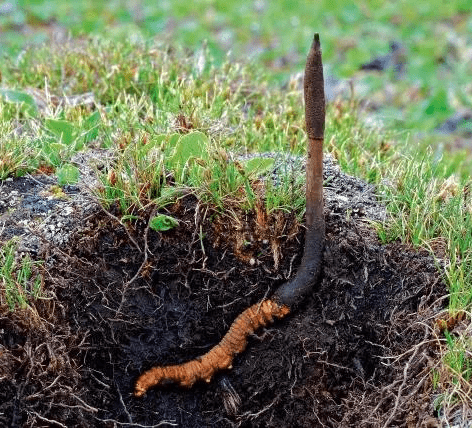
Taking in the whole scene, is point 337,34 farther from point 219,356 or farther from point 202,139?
point 219,356

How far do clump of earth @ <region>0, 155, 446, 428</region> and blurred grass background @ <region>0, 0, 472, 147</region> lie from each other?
139 inches

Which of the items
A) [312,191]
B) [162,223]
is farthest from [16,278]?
[312,191]

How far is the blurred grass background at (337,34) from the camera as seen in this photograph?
6.82 metres

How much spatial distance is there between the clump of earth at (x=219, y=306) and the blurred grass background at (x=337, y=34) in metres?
3.53

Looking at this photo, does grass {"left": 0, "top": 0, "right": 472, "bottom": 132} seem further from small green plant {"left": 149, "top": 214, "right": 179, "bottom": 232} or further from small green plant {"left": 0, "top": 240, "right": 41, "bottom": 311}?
small green plant {"left": 0, "top": 240, "right": 41, "bottom": 311}

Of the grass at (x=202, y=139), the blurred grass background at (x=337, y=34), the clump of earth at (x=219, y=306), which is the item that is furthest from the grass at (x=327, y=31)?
the clump of earth at (x=219, y=306)

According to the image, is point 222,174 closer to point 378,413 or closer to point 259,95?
point 378,413

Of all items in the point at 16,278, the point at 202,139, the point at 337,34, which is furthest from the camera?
the point at 337,34

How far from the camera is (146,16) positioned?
8.95m

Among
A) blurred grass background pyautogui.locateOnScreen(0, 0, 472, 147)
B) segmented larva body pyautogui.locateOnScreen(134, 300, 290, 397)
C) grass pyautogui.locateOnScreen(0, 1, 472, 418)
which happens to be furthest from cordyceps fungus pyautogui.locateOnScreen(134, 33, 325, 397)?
blurred grass background pyautogui.locateOnScreen(0, 0, 472, 147)

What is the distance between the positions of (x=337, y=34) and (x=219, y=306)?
586 cm

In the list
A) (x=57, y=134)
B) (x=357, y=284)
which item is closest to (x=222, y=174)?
(x=357, y=284)

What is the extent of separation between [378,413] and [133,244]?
1077 mm

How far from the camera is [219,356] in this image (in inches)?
117
